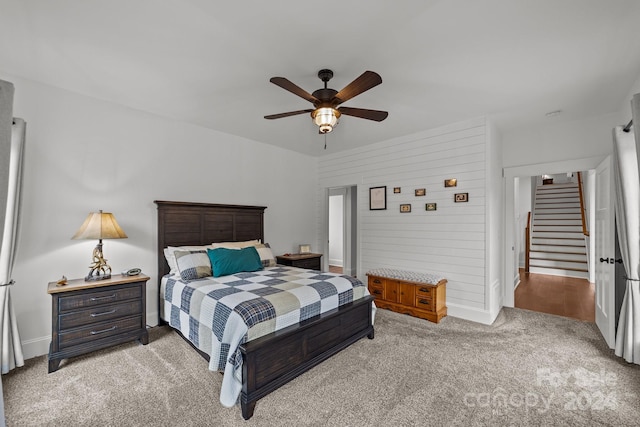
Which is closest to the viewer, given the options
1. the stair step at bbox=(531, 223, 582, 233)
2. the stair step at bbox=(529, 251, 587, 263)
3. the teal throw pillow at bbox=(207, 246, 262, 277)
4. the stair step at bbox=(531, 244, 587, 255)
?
the teal throw pillow at bbox=(207, 246, 262, 277)

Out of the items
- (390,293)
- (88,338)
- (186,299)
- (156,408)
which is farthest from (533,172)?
(88,338)

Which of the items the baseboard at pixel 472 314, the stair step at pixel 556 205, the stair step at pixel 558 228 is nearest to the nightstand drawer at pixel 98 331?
the baseboard at pixel 472 314

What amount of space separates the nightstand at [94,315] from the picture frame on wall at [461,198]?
13.1 ft

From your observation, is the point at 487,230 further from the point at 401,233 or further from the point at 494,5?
the point at 494,5

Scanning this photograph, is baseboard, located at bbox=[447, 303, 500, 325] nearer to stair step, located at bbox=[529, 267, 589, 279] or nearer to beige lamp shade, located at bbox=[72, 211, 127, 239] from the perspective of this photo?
stair step, located at bbox=[529, 267, 589, 279]

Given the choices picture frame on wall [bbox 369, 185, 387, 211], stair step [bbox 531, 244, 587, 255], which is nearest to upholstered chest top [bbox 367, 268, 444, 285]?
picture frame on wall [bbox 369, 185, 387, 211]

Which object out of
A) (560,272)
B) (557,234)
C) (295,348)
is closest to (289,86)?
(295,348)

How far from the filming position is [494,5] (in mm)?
1883

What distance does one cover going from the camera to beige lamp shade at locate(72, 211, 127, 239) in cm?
294

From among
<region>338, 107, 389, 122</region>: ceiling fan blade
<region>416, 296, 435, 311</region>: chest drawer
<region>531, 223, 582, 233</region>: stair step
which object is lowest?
<region>416, 296, 435, 311</region>: chest drawer

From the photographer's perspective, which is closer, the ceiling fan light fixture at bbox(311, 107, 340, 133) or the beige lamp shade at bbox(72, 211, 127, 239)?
the ceiling fan light fixture at bbox(311, 107, 340, 133)

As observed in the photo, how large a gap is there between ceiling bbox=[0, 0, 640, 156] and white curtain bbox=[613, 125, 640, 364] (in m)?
0.75

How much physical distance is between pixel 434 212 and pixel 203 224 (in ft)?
11.0

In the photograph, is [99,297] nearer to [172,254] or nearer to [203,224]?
[172,254]
